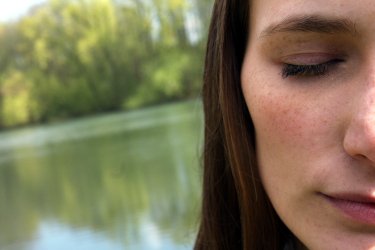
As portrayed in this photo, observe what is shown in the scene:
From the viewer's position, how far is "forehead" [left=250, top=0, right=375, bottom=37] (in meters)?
0.99

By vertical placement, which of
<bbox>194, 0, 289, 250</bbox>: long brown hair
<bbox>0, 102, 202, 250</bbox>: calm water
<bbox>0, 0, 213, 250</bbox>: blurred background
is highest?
<bbox>194, 0, 289, 250</bbox>: long brown hair

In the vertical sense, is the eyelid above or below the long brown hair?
above

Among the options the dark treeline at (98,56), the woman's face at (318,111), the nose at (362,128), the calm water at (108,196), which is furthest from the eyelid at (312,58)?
the dark treeline at (98,56)

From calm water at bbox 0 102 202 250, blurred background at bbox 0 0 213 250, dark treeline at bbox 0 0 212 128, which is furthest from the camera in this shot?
dark treeline at bbox 0 0 212 128

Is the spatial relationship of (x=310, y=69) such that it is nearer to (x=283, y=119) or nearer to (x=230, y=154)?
(x=283, y=119)

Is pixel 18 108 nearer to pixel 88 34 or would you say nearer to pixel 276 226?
pixel 88 34

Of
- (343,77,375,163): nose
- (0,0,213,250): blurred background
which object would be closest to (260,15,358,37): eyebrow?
(343,77,375,163): nose

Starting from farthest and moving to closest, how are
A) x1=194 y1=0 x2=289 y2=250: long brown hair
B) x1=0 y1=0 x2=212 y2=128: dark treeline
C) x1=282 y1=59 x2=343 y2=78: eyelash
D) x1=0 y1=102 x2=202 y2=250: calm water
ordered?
x1=0 y1=0 x2=212 y2=128: dark treeline < x1=0 y1=102 x2=202 y2=250: calm water < x1=194 y1=0 x2=289 y2=250: long brown hair < x1=282 y1=59 x2=343 y2=78: eyelash

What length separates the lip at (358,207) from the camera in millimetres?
997

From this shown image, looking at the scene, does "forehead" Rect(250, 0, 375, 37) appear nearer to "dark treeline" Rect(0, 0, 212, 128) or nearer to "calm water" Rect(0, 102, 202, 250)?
"calm water" Rect(0, 102, 202, 250)

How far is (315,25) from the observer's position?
1.05 metres

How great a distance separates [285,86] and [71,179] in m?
13.7

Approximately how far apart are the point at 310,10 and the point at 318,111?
0.71ft

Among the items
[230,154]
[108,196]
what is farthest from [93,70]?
[230,154]
